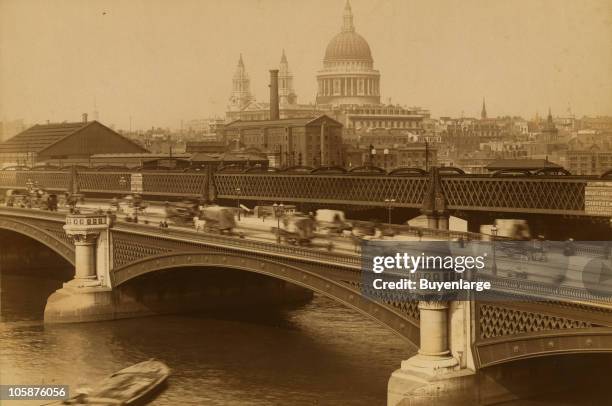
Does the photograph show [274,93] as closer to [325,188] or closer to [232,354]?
[325,188]

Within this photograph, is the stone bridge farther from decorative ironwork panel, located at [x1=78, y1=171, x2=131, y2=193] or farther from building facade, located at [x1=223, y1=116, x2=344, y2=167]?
building facade, located at [x1=223, y1=116, x2=344, y2=167]

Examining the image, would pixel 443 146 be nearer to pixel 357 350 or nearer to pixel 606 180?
pixel 606 180

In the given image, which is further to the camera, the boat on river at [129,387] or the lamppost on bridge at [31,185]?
the lamppost on bridge at [31,185]

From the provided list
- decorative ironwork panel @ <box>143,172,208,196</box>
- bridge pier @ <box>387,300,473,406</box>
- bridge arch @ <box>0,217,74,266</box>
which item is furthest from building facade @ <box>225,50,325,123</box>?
bridge pier @ <box>387,300,473,406</box>

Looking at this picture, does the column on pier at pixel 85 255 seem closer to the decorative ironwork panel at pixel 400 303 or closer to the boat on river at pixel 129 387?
the boat on river at pixel 129 387

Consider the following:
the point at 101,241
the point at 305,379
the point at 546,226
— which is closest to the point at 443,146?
the point at 546,226

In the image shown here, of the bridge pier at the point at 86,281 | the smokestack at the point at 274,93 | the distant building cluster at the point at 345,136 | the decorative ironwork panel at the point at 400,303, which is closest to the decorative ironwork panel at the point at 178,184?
the distant building cluster at the point at 345,136
